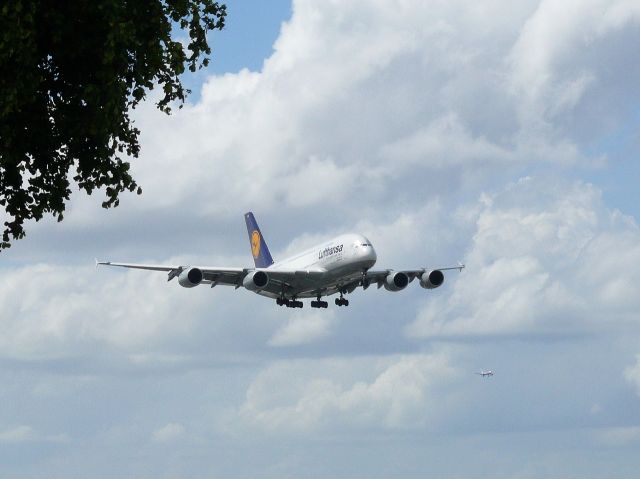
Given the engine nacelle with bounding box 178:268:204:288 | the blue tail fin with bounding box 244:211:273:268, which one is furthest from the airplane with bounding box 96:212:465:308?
the blue tail fin with bounding box 244:211:273:268

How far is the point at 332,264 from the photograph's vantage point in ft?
215

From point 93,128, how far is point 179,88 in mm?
2794

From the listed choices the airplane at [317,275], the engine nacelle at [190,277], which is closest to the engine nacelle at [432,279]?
the airplane at [317,275]

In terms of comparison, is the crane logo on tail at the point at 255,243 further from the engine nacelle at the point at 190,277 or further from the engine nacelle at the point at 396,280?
the engine nacelle at the point at 190,277

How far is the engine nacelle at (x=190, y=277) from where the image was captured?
6562 cm

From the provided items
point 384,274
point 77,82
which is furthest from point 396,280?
point 77,82

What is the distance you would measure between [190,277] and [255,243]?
2290 centimetres

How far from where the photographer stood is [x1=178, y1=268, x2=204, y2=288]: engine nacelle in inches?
2584

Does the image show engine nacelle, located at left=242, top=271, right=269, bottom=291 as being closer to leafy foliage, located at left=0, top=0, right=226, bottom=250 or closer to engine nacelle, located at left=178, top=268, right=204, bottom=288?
engine nacelle, located at left=178, top=268, right=204, bottom=288

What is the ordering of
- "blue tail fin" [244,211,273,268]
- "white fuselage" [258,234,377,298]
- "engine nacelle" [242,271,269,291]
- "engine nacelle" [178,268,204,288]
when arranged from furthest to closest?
"blue tail fin" [244,211,273,268] < "engine nacelle" [242,271,269,291] < "engine nacelle" [178,268,204,288] < "white fuselage" [258,234,377,298]

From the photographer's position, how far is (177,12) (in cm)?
2445

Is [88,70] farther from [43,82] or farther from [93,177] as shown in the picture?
[93,177]

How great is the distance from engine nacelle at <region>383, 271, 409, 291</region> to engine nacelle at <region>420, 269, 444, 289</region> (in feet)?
3.76

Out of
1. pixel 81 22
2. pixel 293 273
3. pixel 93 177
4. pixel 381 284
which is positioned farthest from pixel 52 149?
pixel 381 284
